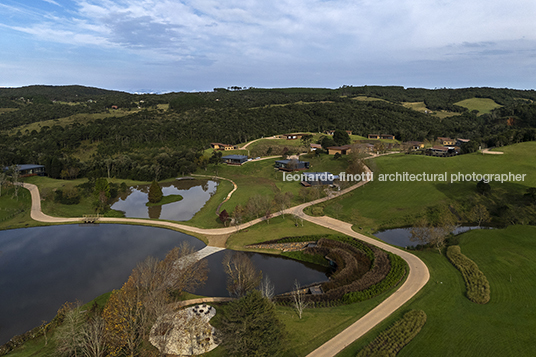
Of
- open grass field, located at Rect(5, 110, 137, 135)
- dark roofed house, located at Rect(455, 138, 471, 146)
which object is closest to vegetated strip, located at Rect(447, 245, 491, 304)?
dark roofed house, located at Rect(455, 138, 471, 146)

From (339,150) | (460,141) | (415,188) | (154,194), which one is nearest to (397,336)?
(415,188)

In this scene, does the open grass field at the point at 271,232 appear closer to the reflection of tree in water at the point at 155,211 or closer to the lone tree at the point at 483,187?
the reflection of tree in water at the point at 155,211

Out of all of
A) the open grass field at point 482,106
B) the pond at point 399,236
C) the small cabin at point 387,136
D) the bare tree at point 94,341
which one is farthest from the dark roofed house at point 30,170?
the open grass field at point 482,106

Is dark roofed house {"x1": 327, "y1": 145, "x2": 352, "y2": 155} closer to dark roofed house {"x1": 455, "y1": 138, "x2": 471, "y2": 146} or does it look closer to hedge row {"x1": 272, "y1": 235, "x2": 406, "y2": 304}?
hedge row {"x1": 272, "y1": 235, "x2": 406, "y2": 304}

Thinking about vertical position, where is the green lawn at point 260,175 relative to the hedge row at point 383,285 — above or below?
above

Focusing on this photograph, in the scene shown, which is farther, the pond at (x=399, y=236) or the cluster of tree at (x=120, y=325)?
the pond at (x=399, y=236)

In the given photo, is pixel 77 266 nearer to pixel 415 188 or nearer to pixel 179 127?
pixel 415 188

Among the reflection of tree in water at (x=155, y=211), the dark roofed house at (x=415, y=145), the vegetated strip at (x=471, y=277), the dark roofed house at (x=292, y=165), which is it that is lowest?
the reflection of tree in water at (x=155, y=211)
